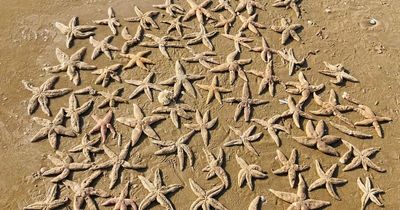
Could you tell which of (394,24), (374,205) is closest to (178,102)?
(374,205)

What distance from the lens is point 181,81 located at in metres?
7.45

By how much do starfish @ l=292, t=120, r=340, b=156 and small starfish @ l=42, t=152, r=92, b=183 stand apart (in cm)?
317

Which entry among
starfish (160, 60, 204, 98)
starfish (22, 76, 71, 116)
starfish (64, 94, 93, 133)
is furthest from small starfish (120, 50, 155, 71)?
starfish (22, 76, 71, 116)

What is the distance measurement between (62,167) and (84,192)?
0.51 metres

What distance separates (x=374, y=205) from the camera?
6.40 metres

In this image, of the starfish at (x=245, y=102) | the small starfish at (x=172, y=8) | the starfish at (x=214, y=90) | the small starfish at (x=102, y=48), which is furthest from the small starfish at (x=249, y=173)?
the small starfish at (x=172, y=8)

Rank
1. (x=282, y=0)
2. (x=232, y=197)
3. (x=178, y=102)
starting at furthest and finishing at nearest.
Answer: (x=282, y=0), (x=178, y=102), (x=232, y=197)

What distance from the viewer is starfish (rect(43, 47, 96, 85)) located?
24.4ft

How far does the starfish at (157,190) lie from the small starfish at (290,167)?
150 centimetres

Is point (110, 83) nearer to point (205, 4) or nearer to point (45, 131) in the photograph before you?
point (45, 131)

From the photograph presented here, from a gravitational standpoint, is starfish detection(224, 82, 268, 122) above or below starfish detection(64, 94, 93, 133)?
below

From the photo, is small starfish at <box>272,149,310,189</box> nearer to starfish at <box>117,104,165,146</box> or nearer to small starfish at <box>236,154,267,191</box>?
small starfish at <box>236,154,267,191</box>

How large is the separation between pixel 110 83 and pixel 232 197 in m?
2.71

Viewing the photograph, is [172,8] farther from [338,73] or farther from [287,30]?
[338,73]
